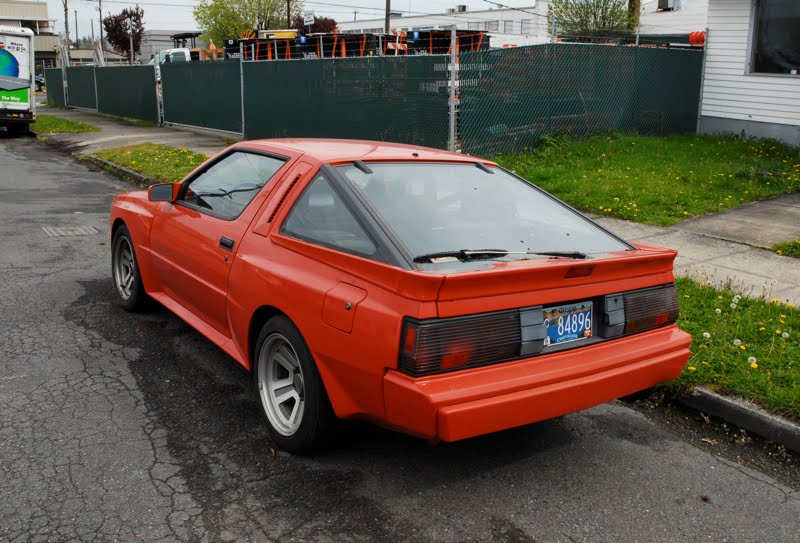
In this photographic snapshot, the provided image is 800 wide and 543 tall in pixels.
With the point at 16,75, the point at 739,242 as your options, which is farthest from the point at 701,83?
the point at 16,75

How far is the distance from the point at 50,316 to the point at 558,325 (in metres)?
4.07

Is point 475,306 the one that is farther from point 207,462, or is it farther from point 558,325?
point 207,462

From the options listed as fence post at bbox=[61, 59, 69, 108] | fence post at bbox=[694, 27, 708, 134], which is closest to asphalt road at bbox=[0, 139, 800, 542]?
fence post at bbox=[694, 27, 708, 134]

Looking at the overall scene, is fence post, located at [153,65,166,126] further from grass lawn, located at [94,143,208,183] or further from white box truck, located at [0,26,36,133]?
grass lawn, located at [94,143,208,183]

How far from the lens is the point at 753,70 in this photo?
15.4 metres

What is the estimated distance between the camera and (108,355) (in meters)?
5.00

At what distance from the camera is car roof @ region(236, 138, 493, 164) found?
406 centimetres

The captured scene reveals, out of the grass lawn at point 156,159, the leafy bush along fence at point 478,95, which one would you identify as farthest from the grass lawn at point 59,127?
the leafy bush along fence at point 478,95

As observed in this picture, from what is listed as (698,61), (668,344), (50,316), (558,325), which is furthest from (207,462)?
(698,61)

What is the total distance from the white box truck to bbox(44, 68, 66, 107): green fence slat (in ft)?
42.3

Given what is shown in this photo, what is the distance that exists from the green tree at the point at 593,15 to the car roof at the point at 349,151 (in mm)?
23378

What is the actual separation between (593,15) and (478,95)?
16172mm

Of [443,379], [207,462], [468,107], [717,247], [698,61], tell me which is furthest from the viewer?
[698,61]

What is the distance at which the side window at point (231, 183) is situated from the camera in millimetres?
4359
